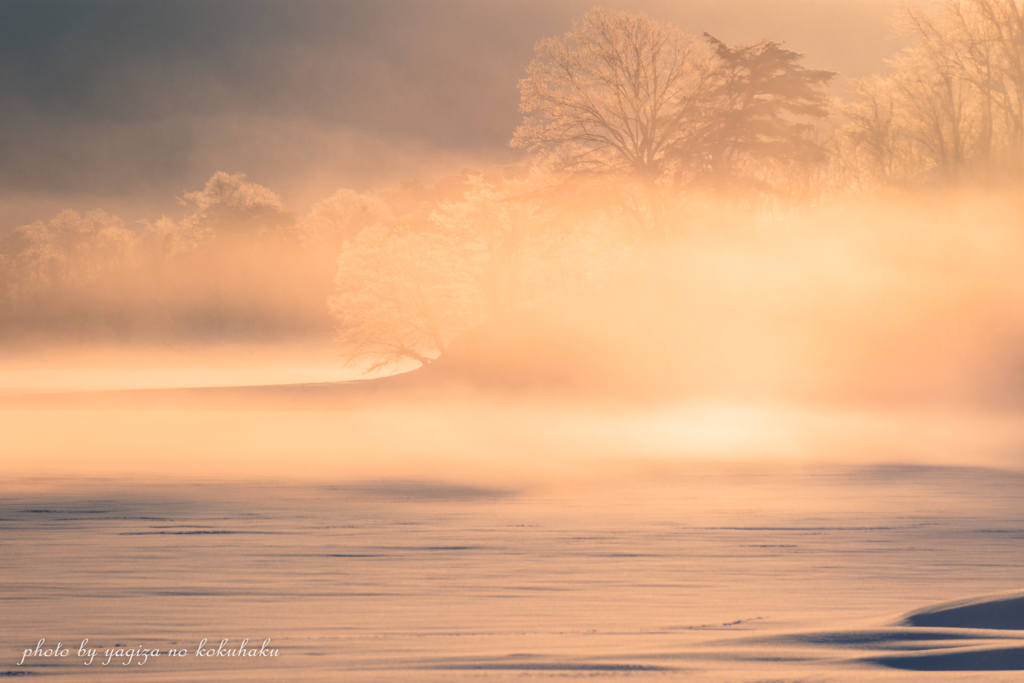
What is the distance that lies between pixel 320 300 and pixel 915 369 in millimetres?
67497

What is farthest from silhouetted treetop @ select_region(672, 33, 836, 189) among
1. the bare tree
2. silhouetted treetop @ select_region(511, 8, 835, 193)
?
the bare tree

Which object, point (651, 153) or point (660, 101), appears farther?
point (651, 153)

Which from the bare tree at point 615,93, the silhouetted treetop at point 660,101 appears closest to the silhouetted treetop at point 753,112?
the silhouetted treetop at point 660,101

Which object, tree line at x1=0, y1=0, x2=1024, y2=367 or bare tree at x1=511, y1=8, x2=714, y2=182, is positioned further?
bare tree at x1=511, y1=8, x2=714, y2=182

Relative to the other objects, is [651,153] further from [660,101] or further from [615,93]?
[615,93]

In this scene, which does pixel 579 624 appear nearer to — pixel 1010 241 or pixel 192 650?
pixel 192 650

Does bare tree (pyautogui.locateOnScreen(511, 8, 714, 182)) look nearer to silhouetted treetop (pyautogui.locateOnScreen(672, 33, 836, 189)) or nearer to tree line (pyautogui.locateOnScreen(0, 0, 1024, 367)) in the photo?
tree line (pyautogui.locateOnScreen(0, 0, 1024, 367))

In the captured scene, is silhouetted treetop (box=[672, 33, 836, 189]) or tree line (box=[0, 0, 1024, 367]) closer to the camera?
tree line (box=[0, 0, 1024, 367])

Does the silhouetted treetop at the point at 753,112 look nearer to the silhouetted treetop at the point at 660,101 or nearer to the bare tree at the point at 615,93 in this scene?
the silhouetted treetop at the point at 660,101

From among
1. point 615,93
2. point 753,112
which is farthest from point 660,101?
point 753,112

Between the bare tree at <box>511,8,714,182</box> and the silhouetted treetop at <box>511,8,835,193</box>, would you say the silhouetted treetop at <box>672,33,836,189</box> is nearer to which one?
the silhouetted treetop at <box>511,8,835,193</box>

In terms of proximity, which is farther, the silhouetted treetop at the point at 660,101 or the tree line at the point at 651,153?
the silhouetted treetop at the point at 660,101

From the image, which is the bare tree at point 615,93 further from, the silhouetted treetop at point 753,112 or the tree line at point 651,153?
the silhouetted treetop at point 753,112

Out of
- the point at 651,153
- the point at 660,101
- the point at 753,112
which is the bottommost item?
the point at 651,153
